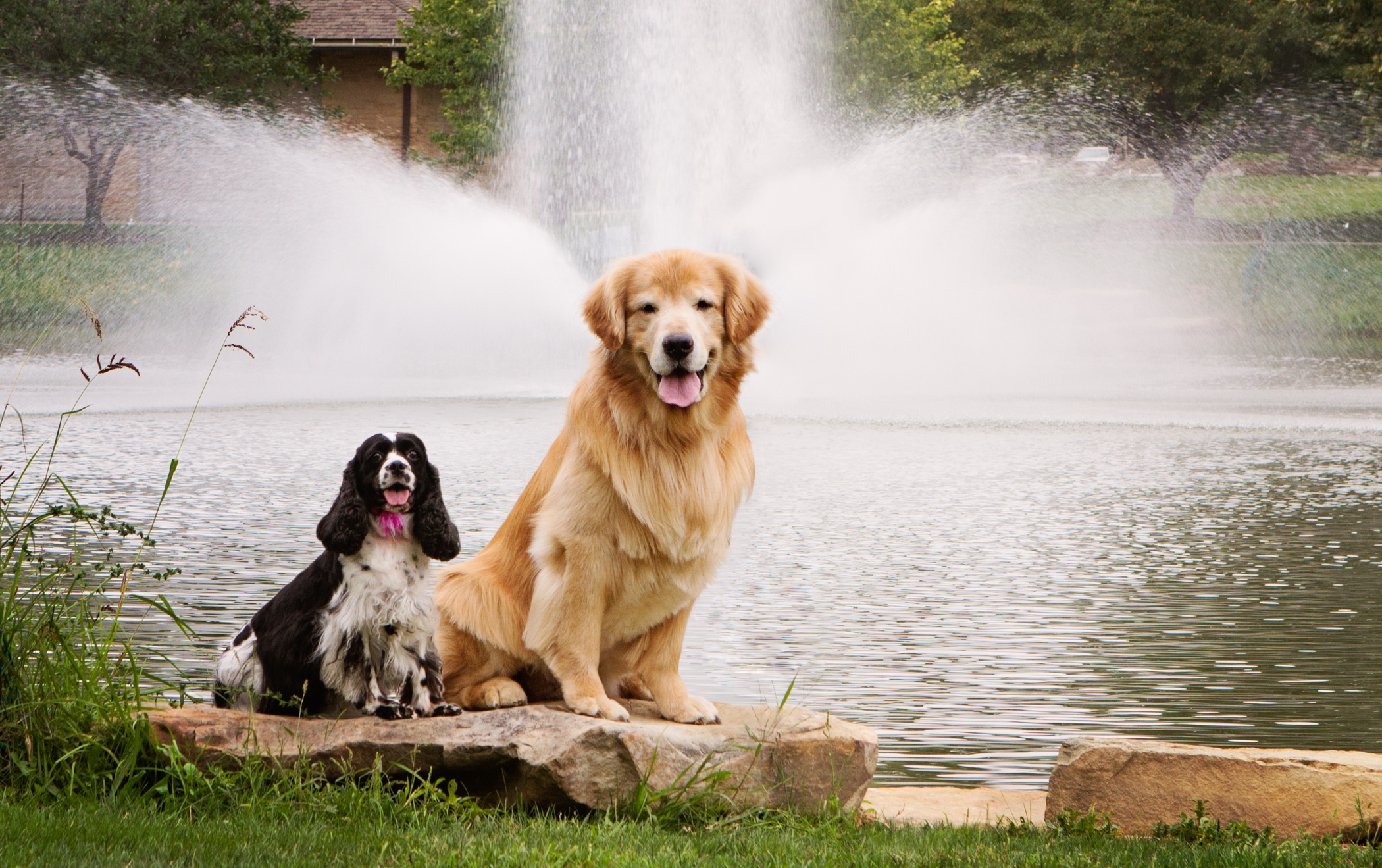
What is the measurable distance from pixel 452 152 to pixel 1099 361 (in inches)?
640

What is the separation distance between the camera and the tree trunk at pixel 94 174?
31.8m

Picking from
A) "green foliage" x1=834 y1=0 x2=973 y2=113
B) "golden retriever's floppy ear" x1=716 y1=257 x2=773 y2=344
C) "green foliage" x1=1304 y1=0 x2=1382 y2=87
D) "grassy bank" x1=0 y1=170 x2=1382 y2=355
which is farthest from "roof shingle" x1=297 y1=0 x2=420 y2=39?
"golden retriever's floppy ear" x1=716 y1=257 x2=773 y2=344

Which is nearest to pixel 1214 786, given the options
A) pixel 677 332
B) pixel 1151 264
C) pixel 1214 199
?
pixel 677 332

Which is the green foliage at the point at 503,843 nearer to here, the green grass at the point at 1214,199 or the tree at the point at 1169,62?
the green grass at the point at 1214,199

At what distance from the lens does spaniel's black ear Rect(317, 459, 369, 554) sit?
372cm

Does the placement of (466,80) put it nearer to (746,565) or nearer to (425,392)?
(425,392)

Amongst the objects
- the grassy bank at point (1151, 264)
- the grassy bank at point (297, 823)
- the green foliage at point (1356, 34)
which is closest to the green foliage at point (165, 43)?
the grassy bank at point (1151, 264)

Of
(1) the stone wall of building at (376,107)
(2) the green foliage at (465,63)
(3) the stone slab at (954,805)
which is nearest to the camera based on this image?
(3) the stone slab at (954,805)

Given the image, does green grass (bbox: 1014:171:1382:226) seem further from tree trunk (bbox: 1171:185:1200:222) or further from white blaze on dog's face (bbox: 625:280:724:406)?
white blaze on dog's face (bbox: 625:280:724:406)

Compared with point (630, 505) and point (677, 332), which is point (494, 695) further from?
point (677, 332)

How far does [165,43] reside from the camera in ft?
101

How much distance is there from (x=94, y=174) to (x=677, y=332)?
32206mm

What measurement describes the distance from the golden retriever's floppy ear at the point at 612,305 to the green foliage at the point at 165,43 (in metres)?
29.1

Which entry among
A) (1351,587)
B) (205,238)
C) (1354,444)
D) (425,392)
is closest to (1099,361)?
(1354,444)
